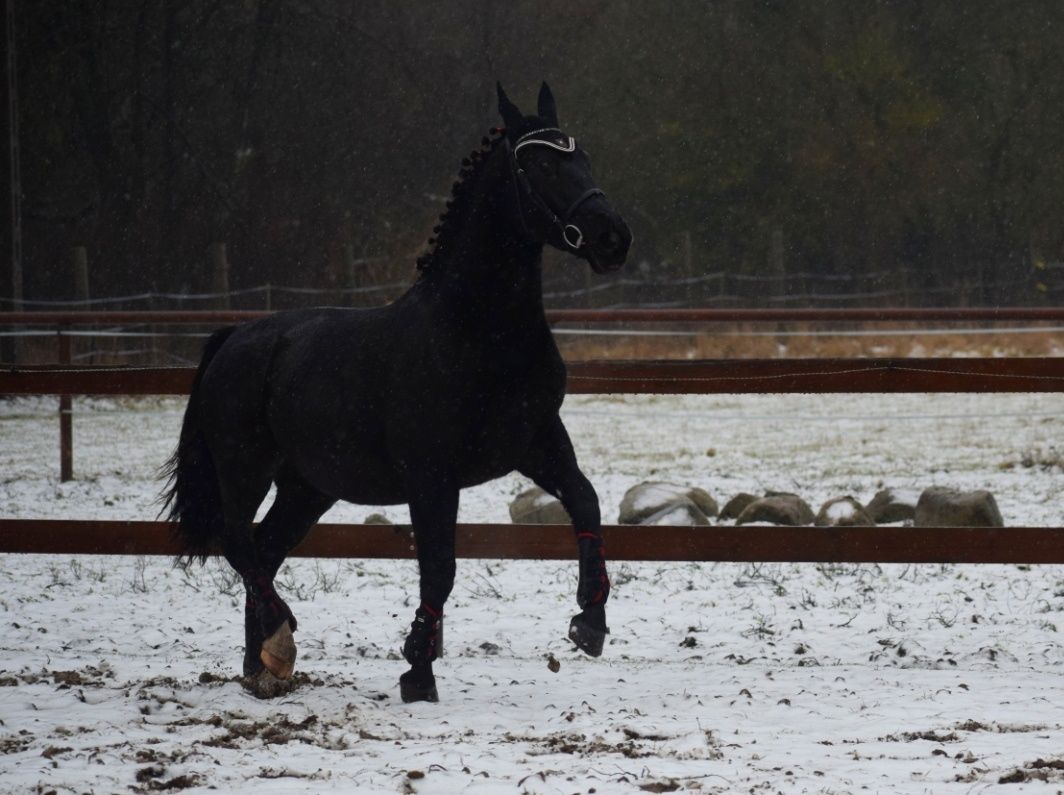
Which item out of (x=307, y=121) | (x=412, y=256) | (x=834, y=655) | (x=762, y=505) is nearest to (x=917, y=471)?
(x=762, y=505)

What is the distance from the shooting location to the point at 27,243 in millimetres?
20234

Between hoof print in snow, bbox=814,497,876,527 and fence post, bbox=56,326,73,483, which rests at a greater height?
fence post, bbox=56,326,73,483

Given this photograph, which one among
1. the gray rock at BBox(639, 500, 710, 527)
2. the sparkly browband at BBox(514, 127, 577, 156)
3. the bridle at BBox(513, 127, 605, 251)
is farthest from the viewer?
the gray rock at BBox(639, 500, 710, 527)

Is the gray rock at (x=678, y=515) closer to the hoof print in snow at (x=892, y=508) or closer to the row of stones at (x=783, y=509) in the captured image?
the row of stones at (x=783, y=509)

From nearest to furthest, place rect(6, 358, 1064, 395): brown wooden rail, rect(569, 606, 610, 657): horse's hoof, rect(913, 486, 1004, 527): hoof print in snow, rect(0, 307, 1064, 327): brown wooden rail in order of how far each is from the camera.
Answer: rect(569, 606, 610, 657): horse's hoof < rect(6, 358, 1064, 395): brown wooden rail < rect(0, 307, 1064, 327): brown wooden rail < rect(913, 486, 1004, 527): hoof print in snow

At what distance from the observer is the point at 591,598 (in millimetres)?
4160

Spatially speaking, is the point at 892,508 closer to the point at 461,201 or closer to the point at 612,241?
the point at 461,201

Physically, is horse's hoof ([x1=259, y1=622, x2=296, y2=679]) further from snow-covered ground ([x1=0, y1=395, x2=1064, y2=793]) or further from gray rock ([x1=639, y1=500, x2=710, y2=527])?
gray rock ([x1=639, y1=500, x2=710, y2=527])

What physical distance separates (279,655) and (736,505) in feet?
13.4

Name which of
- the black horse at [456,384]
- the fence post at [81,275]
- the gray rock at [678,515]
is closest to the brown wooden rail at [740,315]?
the gray rock at [678,515]

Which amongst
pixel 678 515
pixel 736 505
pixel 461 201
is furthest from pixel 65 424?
pixel 461 201

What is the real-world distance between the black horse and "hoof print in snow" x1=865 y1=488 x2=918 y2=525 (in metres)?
3.88

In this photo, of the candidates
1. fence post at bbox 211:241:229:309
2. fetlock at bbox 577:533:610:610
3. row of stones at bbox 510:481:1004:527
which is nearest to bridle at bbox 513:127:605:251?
fetlock at bbox 577:533:610:610

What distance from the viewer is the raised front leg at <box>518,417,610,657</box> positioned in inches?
165
